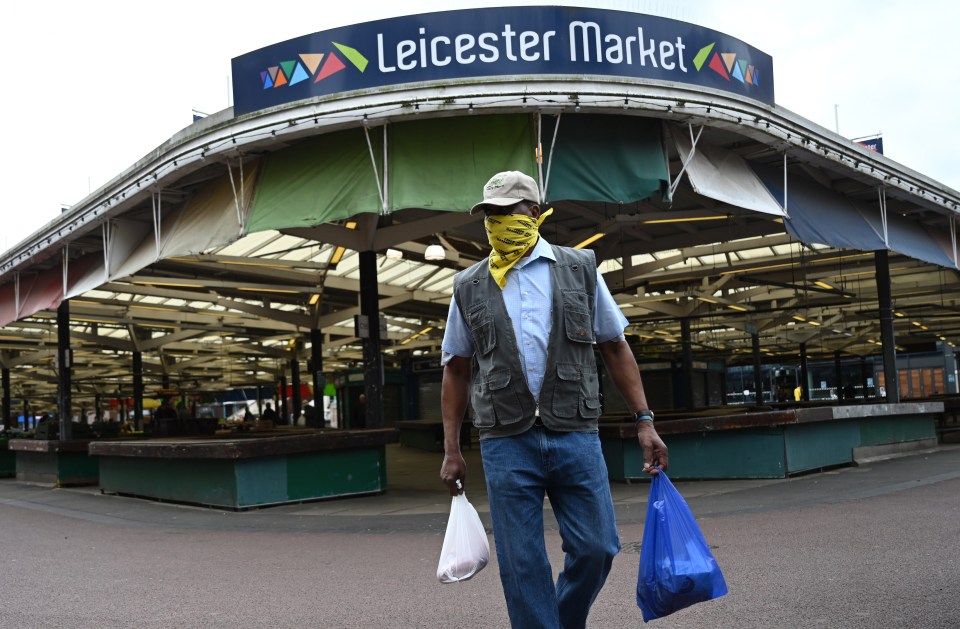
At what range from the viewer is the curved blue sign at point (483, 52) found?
10.7 meters

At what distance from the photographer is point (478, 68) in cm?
1062

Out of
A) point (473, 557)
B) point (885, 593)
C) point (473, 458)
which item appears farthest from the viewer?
point (473, 458)

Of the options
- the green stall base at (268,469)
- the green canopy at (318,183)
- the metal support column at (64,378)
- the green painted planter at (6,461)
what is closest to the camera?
the green canopy at (318,183)

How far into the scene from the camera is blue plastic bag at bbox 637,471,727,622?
3.38 meters

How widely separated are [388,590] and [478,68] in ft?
21.4

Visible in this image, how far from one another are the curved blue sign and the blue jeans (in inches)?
305

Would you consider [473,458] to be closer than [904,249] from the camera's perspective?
No

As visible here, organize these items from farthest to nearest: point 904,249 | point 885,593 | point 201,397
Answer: point 201,397 < point 904,249 < point 885,593

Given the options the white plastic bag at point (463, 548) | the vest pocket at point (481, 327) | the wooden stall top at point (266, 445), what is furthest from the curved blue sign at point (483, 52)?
the white plastic bag at point (463, 548)

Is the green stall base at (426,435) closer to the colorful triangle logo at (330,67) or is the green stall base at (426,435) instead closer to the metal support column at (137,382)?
the metal support column at (137,382)

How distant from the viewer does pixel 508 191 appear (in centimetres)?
370

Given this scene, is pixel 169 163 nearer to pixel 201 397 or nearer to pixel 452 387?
pixel 452 387

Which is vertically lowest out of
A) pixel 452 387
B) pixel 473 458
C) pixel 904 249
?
pixel 473 458

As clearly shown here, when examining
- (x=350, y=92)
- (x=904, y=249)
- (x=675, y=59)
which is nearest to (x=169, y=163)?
(x=350, y=92)
